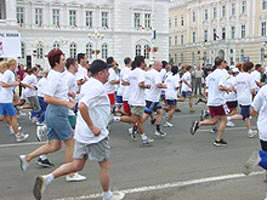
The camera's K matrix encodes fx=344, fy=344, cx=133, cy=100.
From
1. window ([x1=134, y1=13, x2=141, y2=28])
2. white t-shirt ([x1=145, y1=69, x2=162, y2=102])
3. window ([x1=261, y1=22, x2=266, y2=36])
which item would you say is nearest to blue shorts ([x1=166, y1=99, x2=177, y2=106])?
white t-shirt ([x1=145, y1=69, x2=162, y2=102])

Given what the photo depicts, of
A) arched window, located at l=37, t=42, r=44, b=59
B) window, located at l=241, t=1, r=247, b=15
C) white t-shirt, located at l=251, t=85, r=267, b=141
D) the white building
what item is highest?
window, located at l=241, t=1, r=247, b=15

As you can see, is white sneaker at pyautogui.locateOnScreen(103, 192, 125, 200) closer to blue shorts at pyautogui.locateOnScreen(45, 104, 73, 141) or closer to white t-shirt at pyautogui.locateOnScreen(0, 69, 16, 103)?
blue shorts at pyautogui.locateOnScreen(45, 104, 73, 141)

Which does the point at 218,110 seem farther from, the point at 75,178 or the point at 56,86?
the point at 56,86

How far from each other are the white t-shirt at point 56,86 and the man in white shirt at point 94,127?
107 centimetres

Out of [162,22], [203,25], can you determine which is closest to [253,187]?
[162,22]

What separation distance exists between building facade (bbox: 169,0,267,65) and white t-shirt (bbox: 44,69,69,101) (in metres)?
54.9

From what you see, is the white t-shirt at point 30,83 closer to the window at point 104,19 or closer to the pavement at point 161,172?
the pavement at point 161,172

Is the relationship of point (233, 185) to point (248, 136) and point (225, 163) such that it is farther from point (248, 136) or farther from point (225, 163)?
point (248, 136)

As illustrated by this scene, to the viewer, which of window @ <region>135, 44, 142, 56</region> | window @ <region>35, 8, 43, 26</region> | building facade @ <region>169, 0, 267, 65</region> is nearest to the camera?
window @ <region>35, 8, 43, 26</region>

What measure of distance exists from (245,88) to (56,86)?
5702 millimetres

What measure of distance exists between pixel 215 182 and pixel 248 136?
3.98m

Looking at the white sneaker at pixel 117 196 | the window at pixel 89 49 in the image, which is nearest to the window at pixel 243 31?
the window at pixel 89 49

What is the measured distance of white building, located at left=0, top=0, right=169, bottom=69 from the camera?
48406 millimetres

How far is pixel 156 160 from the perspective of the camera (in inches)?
262
